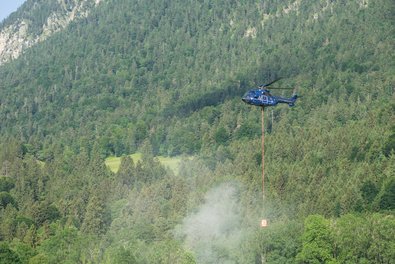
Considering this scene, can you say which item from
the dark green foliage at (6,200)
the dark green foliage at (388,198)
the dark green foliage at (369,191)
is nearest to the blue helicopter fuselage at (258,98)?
the dark green foliage at (388,198)

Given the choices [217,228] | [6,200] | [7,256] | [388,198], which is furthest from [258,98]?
[6,200]

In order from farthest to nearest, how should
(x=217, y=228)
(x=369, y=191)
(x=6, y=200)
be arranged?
(x=6, y=200), (x=369, y=191), (x=217, y=228)

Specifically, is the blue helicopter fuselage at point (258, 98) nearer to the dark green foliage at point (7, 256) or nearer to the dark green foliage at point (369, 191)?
the dark green foliage at point (7, 256)

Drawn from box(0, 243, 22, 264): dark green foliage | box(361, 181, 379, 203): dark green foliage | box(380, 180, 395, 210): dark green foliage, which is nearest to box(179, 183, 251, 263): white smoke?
box(361, 181, 379, 203): dark green foliage

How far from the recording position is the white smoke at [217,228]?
129000 millimetres

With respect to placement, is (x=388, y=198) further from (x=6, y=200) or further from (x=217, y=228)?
(x=6, y=200)

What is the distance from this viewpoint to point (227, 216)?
147250 mm

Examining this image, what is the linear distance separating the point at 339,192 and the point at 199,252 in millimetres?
30976

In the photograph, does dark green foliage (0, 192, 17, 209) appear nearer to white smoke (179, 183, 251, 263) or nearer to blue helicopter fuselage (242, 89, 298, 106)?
white smoke (179, 183, 251, 263)

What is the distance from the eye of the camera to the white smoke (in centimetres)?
12900

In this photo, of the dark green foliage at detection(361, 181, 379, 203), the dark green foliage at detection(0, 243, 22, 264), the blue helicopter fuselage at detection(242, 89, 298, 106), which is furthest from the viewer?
the dark green foliage at detection(361, 181, 379, 203)

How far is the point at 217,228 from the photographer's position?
141 meters

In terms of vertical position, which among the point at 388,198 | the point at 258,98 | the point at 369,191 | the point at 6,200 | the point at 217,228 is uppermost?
the point at 258,98

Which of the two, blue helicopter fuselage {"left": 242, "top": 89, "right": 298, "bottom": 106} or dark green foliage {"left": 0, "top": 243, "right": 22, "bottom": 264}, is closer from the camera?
blue helicopter fuselage {"left": 242, "top": 89, "right": 298, "bottom": 106}
